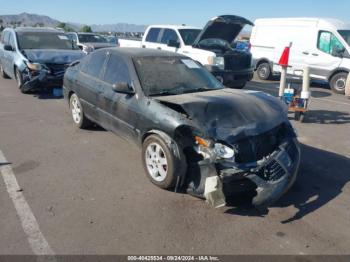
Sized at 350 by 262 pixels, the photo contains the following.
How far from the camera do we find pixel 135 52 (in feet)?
17.7

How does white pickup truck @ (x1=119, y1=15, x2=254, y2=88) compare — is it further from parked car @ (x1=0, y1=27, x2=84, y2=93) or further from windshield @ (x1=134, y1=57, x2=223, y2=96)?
windshield @ (x1=134, y1=57, x2=223, y2=96)

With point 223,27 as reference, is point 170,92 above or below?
below

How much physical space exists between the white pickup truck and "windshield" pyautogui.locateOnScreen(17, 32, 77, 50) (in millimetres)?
3102

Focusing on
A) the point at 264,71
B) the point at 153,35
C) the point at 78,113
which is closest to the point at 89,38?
the point at 153,35

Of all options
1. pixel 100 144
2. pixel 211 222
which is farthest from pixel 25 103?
pixel 211 222

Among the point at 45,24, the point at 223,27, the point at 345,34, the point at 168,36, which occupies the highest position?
the point at 45,24

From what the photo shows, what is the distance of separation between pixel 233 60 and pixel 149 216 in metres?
7.39

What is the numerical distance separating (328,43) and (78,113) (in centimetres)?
950

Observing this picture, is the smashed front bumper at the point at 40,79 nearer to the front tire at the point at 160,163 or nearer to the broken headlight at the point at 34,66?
the broken headlight at the point at 34,66

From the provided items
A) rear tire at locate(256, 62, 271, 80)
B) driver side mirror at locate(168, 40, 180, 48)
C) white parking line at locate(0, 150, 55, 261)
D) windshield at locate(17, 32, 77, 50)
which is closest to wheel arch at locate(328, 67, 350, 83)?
rear tire at locate(256, 62, 271, 80)

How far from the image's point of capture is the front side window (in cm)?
1191

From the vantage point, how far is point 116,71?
525cm

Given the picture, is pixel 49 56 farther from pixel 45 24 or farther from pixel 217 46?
pixel 45 24

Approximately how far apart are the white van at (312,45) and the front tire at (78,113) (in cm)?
760
